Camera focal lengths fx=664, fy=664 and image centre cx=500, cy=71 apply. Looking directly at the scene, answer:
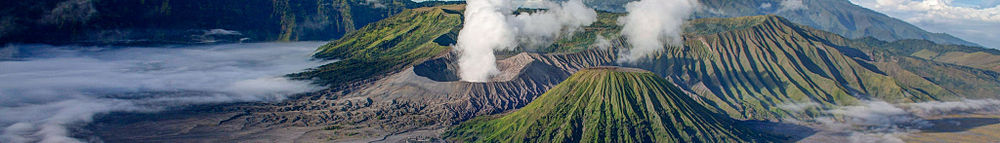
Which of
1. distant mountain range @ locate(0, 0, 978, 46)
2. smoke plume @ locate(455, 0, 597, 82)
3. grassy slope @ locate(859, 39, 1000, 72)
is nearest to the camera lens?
smoke plume @ locate(455, 0, 597, 82)

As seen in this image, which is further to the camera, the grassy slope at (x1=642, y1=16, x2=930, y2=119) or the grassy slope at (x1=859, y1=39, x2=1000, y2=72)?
the grassy slope at (x1=859, y1=39, x2=1000, y2=72)

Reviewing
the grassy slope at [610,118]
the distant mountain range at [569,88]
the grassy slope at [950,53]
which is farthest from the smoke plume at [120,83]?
the grassy slope at [950,53]

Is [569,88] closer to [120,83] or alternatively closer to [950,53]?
[120,83]

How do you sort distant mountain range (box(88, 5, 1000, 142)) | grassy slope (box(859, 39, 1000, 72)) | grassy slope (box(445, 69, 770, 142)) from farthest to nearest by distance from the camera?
grassy slope (box(859, 39, 1000, 72)) < distant mountain range (box(88, 5, 1000, 142)) < grassy slope (box(445, 69, 770, 142))

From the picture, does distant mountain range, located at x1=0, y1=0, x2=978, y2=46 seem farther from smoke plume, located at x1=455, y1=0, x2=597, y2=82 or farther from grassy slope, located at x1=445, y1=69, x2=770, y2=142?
grassy slope, located at x1=445, y1=69, x2=770, y2=142

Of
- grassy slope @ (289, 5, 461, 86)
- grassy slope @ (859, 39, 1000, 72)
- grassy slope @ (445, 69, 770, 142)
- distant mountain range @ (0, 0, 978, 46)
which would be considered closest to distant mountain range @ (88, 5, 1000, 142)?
grassy slope @ (445, 69, 770, 142)

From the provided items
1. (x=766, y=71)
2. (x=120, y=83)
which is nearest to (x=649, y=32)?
(x=766, y=71)

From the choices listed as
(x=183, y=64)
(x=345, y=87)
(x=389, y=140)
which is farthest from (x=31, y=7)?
(x=389, y=140)

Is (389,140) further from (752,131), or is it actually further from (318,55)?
(318,55)
